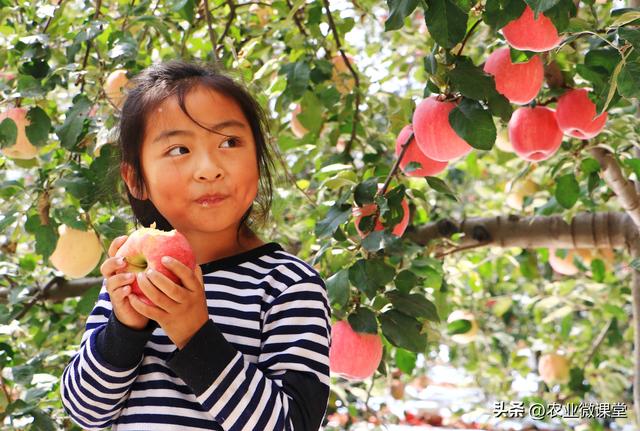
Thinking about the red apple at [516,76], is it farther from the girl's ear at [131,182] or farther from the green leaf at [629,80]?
the girl's ear at [131,182]

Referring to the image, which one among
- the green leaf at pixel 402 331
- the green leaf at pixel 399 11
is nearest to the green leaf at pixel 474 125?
the green leaf at pixel 399 11

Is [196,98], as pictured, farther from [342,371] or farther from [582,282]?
[582,282]

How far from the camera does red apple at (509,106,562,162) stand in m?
1.57

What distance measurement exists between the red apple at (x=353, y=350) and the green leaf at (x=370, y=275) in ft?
0.31

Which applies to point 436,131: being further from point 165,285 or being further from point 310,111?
point 165,285

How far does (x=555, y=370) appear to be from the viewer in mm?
2510

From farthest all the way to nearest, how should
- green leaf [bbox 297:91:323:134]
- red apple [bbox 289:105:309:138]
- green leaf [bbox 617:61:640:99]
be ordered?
red apple [bbox 289:105:309:138], green leaf [bbox 297:91:323:134], green leaf [bbox 617:61:640:99]

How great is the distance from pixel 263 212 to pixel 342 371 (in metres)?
0.42

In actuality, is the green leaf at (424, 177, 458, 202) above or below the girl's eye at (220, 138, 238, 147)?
above

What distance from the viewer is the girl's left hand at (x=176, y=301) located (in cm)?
72

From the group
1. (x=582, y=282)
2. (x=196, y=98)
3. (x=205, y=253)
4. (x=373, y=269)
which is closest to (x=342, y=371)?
(x=373, y=269)

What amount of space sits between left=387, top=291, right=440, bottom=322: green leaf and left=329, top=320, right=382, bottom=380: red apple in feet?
0.24

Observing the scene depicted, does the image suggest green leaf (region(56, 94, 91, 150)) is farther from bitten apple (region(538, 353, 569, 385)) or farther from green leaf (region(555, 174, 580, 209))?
bitten apple (region(538, 353, 569, 385))

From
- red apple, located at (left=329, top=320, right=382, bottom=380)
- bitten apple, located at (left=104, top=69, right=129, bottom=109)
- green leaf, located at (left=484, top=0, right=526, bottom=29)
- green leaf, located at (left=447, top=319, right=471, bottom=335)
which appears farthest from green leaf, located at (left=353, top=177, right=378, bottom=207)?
green leaf, located at (left=447, top=319, right=471, bottom=335)
